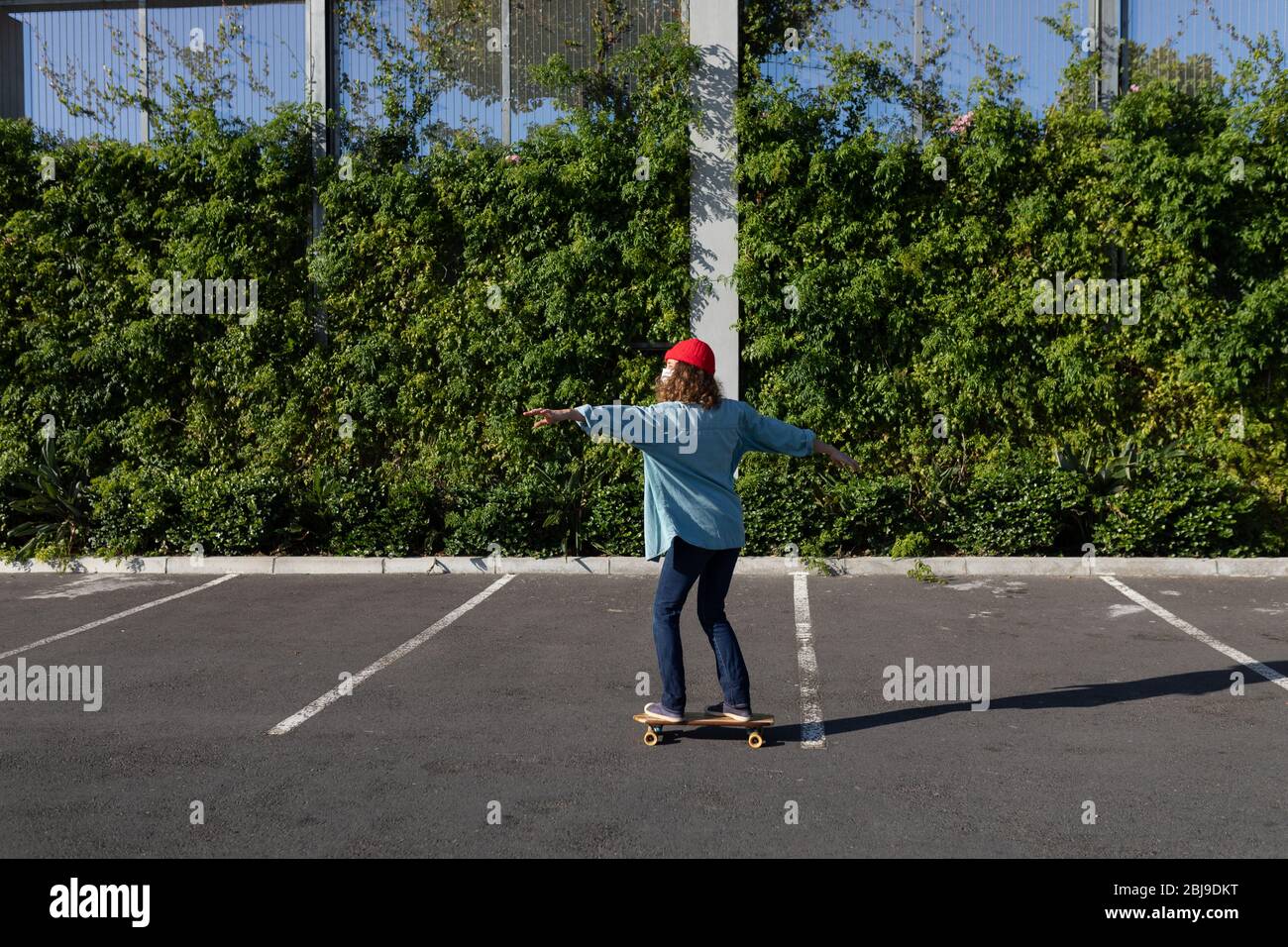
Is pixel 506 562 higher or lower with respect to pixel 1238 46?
lower

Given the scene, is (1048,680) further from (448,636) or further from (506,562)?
(506,562)

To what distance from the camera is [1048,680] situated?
6566mm

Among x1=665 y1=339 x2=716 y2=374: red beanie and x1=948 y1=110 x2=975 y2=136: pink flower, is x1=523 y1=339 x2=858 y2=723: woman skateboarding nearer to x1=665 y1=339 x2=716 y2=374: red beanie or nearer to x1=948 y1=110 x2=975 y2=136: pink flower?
x1=665 y1=339 x2=716 y2=374: red beanie

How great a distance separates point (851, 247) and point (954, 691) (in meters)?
6.16

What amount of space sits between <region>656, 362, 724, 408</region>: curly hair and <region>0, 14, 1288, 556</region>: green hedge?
17.3ft

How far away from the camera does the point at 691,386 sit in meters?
5.34

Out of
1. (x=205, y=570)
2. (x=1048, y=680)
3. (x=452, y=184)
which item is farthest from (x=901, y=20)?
(x=205, y=570)

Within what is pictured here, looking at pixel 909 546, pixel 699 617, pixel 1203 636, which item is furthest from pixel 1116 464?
pixel 699 617

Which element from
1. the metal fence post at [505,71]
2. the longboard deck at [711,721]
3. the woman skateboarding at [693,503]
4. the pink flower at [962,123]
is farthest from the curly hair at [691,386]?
the metal fence post at [505,71]

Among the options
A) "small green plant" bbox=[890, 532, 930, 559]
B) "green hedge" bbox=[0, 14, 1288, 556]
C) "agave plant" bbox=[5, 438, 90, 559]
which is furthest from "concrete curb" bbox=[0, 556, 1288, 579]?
"agave plant" bbox=[5, 438, 90, 559]

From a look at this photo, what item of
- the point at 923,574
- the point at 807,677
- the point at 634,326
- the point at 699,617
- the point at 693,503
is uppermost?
the point at 634,326

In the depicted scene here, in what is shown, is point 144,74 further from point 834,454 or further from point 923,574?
point 834,454

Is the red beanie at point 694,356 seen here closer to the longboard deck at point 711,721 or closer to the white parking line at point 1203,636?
the longboard deck at point 711,721

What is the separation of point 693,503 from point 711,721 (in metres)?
1.08
